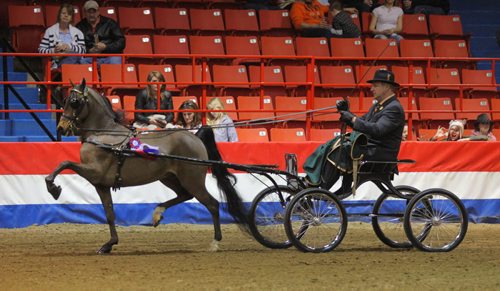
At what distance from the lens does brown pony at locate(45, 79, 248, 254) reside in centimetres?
1053

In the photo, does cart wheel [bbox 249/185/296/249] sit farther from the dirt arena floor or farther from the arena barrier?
the arena barrier

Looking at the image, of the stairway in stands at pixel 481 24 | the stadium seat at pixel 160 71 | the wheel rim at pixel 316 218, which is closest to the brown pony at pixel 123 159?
the wheel rim at pixel 316 218

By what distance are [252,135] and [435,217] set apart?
452 cm

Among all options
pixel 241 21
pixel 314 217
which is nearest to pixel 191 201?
pixel 314 217

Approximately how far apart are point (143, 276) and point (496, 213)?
24.3 feet

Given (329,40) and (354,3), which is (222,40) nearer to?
(329,40)

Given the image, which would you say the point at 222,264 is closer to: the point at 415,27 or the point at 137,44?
the point at 137,44

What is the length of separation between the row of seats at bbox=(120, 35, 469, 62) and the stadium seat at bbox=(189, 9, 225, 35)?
416mm

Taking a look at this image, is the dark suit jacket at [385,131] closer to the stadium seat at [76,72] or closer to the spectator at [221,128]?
the spectator at [221,128]

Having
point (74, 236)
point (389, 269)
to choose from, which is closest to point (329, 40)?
point (74, 236)

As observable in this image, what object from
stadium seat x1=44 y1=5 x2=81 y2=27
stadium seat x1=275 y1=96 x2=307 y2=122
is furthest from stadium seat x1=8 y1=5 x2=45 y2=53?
stadium seat x1=275 y1=96 x2=307 y2=122

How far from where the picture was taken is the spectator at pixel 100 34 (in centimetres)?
1516

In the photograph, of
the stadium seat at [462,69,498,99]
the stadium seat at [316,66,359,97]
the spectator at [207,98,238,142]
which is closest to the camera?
the spectator at [207,98,238,142]

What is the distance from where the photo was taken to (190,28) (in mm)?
17188
